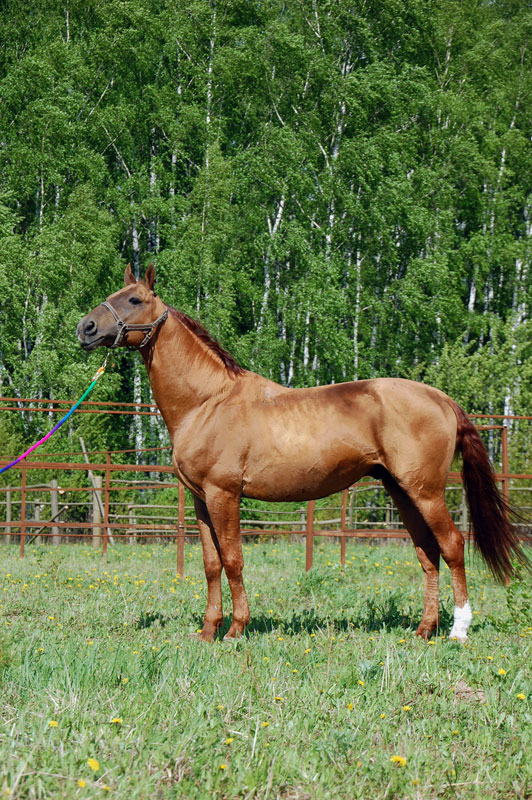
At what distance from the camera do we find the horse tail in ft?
17.9

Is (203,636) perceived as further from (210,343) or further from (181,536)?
(181,536)

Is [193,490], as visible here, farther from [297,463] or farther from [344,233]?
[344,233]

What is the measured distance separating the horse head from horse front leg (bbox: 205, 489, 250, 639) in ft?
3.86

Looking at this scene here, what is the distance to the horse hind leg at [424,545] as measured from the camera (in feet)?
17.7

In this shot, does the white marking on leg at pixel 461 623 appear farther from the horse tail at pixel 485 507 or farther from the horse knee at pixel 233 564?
the horse knee at pixel 233 564

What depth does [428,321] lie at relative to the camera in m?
22.6

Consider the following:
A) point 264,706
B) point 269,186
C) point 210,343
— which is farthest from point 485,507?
point 269,186

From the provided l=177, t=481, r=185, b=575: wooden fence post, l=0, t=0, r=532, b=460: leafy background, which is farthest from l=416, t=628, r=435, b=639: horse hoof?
l=0, t=0, r=532, b=460: leafy background

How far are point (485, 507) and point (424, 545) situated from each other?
0.51 m

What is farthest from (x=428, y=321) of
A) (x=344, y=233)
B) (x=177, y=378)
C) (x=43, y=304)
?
(x=177, y=378)

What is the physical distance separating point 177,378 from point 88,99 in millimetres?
19101

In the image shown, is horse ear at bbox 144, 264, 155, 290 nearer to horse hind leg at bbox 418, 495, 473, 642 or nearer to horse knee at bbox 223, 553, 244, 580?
horse knee at bbox 223, 553, 244, 580

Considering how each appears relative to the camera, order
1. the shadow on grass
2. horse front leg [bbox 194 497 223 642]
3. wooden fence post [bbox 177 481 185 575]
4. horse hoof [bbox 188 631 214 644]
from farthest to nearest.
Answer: wooden fence post [bbox 177 481 185 575] < the shadow on grass < horse front leg [bbox 194 497 223 642] < horse hoof [bbox 188 631 214 644]

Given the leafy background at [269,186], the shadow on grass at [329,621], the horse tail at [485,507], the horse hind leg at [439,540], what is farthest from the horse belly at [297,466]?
the leafy background at [269,186]
